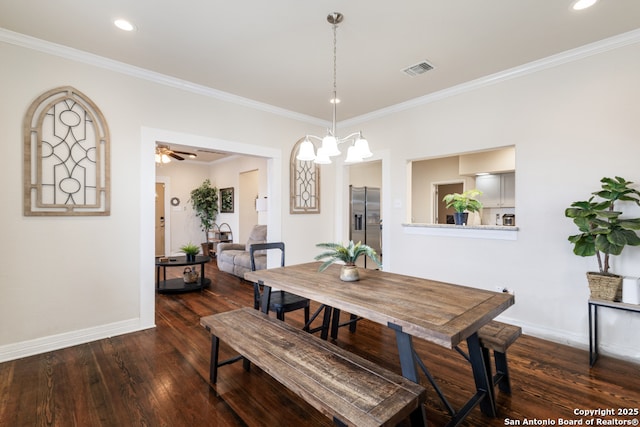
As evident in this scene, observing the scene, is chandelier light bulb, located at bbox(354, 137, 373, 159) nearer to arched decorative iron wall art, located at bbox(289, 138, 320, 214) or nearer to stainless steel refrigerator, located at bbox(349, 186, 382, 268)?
arched decorative iron wall art, located at bbox(289, 138, 320, 214)

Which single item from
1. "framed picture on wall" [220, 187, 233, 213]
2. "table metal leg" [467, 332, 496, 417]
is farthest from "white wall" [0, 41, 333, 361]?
"framed picture on wall" [220, 187, 233, 213]

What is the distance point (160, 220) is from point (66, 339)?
5.61m

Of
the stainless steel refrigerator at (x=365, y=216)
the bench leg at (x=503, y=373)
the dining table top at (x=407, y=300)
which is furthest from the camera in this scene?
the stainless steel refrigerator at (x=365, y=216)

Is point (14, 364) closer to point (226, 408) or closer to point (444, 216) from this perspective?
point (226, 408)

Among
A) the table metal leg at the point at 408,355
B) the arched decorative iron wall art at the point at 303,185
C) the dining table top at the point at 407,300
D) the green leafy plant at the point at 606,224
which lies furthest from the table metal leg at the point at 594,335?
the arched decorative iron wall art at the point at 303,185

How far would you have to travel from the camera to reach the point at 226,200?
807 centimetres

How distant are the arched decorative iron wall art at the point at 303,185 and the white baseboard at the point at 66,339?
93.9 inches

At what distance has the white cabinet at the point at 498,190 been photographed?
17.8 ft

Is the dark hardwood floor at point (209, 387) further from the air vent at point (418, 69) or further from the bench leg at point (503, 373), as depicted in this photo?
the air vent at point (418, 69)

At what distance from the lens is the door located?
7.81m

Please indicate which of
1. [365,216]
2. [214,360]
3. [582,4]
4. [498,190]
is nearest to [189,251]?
[214,360]

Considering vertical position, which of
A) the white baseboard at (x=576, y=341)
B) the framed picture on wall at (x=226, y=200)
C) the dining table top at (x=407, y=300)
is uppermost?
the framed picture on wall at (x=226, y=200)

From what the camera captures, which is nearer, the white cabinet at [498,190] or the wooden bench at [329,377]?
the wooden bench at [329,377]

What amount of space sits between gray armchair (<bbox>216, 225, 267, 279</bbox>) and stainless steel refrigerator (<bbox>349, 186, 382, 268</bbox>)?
1.91m
